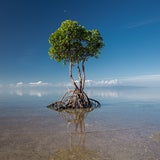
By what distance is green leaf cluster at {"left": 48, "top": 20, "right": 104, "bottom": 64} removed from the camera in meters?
19.6

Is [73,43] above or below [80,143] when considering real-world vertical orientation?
above

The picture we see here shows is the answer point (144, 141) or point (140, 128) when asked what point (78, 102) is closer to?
point (140, 128)

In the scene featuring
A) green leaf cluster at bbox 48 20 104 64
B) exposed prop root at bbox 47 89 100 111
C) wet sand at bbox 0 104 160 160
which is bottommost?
wet sand at bbox 0 104 160 160

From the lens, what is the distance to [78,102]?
784 inches

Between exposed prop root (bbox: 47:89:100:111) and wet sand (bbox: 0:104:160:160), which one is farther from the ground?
exposed prop root (bbox: 47:89:100:111)

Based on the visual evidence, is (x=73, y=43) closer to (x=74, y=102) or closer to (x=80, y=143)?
(x=74, y=102)

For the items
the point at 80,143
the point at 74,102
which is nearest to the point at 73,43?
the point at 74,102

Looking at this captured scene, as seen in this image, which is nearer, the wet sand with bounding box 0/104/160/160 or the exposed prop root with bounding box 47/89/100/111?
the wet sand with bounding box 0/104/160/160

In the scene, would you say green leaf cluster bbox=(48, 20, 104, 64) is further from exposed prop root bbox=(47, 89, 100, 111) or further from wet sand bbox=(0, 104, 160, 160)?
wet sand bbox=(0, 104, 160, 160)

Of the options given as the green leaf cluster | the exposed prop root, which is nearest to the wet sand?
the exposed prop root

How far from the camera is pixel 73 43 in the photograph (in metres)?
20.3

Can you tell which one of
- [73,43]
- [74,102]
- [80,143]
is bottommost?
[80,143]

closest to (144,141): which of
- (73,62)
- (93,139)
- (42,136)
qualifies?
(93,139)

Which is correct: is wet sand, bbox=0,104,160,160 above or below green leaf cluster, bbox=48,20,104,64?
below
